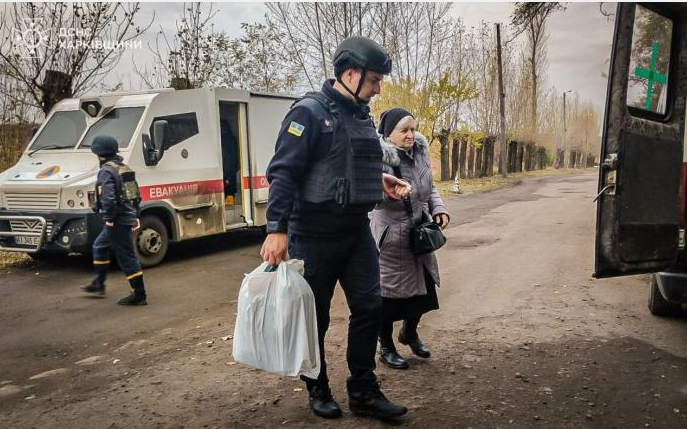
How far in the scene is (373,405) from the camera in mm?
3115

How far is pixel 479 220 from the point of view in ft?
40.9

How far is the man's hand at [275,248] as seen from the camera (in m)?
2.87

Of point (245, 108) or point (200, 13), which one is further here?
point (200, 13)

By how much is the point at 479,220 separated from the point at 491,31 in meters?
22.4

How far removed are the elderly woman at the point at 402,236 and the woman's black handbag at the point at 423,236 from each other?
3cm

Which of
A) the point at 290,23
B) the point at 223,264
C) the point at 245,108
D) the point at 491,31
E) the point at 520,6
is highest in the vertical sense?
the point at 491,31

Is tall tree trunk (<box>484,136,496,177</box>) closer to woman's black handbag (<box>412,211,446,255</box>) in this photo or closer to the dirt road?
the dirt road

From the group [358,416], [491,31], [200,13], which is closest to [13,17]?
[200,13]

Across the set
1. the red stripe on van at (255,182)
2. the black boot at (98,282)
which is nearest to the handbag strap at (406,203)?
the black boot at (98,282)

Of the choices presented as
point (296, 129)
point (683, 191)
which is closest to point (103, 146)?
point (296, 129)

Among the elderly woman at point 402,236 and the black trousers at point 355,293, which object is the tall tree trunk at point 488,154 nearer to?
the elderly woman at point 402,236

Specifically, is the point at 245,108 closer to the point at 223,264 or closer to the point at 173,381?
the point at 223,264

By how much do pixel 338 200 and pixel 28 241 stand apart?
652 centimetres

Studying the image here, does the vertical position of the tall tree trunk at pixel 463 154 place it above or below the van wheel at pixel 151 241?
above
